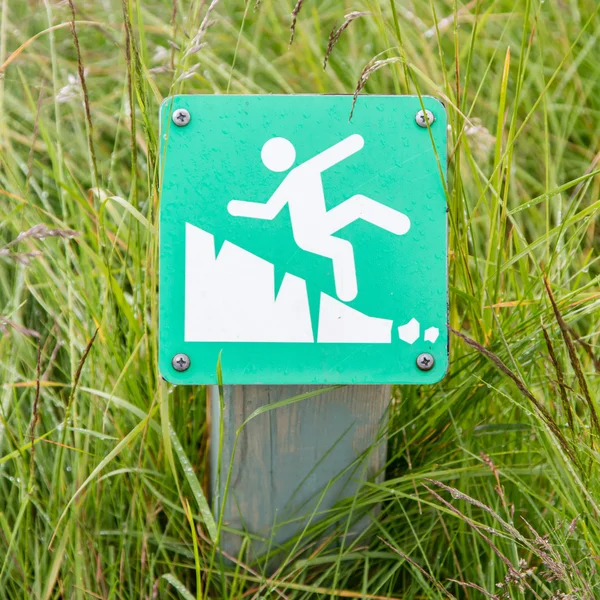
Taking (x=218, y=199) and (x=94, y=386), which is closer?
(x=218, y=199)

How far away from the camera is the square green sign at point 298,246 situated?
112cm

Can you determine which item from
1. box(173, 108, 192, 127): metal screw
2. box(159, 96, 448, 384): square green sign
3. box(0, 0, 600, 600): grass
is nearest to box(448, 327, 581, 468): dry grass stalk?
box(0, 0, 600, 600): grass

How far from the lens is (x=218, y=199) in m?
1.13

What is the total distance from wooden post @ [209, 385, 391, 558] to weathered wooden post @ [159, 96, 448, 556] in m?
0.20

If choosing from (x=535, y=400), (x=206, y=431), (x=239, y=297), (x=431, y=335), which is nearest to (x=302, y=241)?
(x=239, y=297)

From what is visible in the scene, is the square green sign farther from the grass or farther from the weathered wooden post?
the grass

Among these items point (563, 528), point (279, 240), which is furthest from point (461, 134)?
point (563, 528)

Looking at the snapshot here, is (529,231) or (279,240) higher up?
(529,231)

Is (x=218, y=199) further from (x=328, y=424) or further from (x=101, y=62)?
(x=101, y=62)

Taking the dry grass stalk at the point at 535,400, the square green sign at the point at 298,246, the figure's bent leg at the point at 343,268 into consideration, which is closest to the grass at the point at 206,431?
the dry grass stalk at the point at 535,400

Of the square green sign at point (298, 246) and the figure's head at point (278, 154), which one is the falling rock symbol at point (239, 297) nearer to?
the square green sign at point (298, 246)

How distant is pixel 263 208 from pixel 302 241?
0.08 m

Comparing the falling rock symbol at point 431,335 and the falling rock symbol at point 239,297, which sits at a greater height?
the falling rock symbol at point 239,297

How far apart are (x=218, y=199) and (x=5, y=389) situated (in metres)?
0.74
